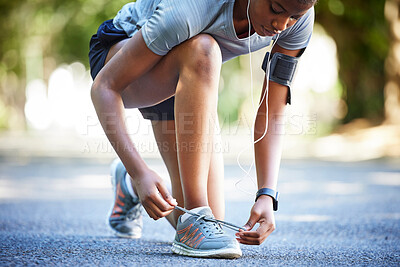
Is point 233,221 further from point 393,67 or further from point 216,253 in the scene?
point 393,67

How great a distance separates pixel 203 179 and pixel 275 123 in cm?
48

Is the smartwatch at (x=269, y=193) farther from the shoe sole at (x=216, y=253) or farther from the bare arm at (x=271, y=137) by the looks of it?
the shoe sole at (x=216, y=253)

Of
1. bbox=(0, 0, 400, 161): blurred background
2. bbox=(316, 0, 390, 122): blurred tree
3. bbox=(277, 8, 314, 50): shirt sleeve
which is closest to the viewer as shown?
bbox=(277, 8, 314, 50): shirt sleeve

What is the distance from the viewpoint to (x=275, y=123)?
2445 millimetres

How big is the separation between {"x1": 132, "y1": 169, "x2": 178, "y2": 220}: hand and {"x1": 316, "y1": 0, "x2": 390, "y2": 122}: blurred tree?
39.7 ft

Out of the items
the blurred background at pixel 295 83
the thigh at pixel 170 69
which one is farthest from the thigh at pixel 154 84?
the blurred background at pixel 295 83

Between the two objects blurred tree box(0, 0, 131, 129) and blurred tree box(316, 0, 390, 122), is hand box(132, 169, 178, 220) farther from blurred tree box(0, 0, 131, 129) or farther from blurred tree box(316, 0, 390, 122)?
blurred tree box(0, 0, 131, 129)

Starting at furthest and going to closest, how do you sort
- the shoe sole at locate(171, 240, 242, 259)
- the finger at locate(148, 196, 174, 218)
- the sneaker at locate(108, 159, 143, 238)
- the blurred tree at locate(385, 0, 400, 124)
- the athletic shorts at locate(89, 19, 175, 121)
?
1. the blurred tree at locate(385, 0, 400, 124)
2. the sneaker at locate(108, 159, 143, 238)
3. the athletic shorts at locate(89, 19, 175, 121)
4. the shoe sole at locate(171, 240, 242, 259)
5. the finger at locate(148, 196, 174, 218)

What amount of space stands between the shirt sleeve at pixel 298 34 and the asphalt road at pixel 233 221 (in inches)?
25.9

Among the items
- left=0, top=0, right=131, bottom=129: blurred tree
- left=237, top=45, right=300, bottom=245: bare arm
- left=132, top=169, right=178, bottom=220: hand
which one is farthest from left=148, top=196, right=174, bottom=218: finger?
left=0, top=0, right=131, bottom=129: blurred tree

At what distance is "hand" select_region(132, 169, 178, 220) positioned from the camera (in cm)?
193

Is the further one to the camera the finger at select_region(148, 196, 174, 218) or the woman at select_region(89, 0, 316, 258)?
the woman at select_region(89, 0, 316, 258)

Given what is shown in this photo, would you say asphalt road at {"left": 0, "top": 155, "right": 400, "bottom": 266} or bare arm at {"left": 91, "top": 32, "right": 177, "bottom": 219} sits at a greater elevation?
bare arm at {"left": 91, "top": 32, "right": 177, "bottom": 219}

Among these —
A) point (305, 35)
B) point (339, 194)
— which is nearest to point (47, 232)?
point (305, 35)
